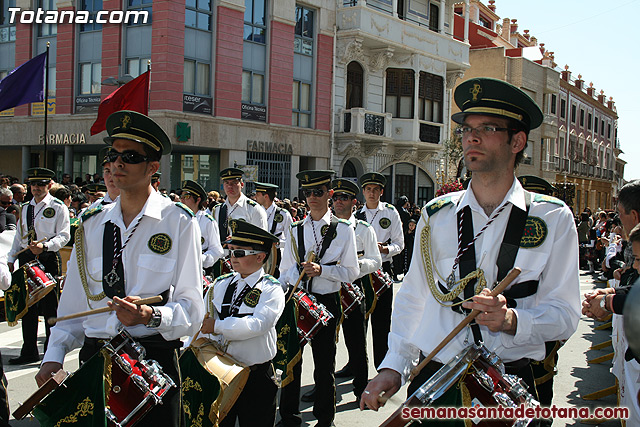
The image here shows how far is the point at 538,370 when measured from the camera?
523 centimetres

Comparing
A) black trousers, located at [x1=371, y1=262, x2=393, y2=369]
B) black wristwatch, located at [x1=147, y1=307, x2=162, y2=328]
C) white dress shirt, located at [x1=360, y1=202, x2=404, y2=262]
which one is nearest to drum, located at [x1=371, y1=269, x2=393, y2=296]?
black trousers, located at [x1=371, y1=262, x2=393, y2=369]

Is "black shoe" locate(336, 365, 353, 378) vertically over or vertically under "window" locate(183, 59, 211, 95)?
under

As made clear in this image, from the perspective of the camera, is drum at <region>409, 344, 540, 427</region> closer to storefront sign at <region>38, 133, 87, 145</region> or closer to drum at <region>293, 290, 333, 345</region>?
drum at <region>293, 290, 333, 345</region>

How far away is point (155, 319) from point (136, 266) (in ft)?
1.37

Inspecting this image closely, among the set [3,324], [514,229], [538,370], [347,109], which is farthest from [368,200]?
[347,109]

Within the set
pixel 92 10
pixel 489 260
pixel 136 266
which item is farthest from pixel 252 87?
pixel 489 260

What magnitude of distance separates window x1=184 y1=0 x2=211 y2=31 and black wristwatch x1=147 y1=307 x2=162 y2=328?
830 inches

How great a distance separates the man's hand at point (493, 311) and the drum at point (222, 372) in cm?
219

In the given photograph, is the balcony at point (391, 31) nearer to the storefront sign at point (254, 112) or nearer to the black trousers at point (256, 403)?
the storefront sign at point (254, 112)

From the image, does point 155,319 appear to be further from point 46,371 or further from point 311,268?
point 311,268

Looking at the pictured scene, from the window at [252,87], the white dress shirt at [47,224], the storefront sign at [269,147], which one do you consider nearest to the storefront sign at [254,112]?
the window at [252,87]

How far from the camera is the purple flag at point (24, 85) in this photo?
16.5 m

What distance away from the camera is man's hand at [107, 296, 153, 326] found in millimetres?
3209

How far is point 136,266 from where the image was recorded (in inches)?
143
